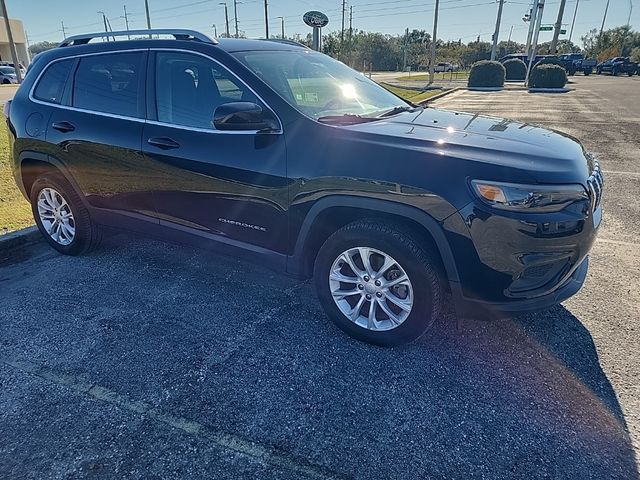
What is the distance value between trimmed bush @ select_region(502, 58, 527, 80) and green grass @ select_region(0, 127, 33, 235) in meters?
34.6

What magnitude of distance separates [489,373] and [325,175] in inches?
59.6

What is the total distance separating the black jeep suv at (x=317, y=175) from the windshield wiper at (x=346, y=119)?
0.02m

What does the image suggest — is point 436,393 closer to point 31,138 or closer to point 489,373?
point 489,373

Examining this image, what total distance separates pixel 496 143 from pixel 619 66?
52933 mm

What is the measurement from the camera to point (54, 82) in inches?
154

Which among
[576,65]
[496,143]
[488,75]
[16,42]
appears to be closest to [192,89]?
[496,143]

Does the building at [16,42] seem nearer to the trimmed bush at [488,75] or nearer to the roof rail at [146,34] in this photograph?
the trimmed bush at [488,75]

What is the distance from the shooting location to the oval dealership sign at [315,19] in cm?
1504

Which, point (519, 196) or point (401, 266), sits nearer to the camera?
point (519, 196)

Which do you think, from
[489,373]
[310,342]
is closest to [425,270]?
[489,373]

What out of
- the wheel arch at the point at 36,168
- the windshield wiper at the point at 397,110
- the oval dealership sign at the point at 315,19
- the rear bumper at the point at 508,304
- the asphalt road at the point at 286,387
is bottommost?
the asphalt road at the point at 286,387

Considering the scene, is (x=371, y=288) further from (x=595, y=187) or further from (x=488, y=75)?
(x=488, y=75)

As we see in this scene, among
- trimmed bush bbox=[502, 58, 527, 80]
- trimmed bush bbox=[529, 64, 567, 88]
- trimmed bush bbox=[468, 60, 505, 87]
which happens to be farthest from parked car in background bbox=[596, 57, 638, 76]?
trimmed bush bbox=[468, 60, 505, 87]

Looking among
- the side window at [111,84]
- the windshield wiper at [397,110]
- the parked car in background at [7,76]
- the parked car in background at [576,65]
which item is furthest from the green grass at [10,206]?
the parked car in background at [576,65]
